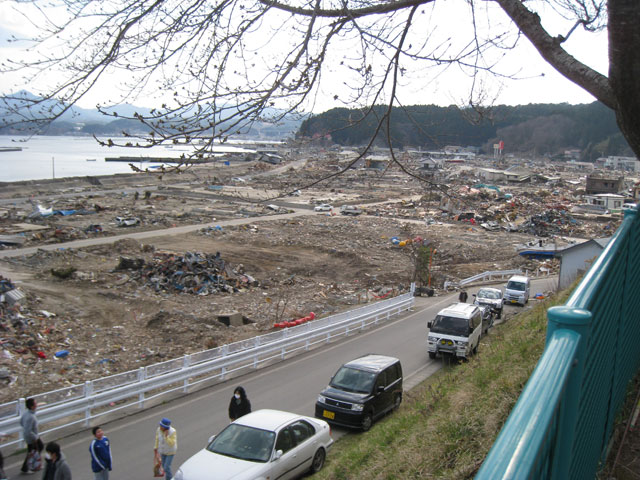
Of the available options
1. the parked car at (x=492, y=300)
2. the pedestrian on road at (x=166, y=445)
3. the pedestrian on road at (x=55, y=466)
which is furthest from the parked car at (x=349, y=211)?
the pedestrian on road at (x=55, y=466)

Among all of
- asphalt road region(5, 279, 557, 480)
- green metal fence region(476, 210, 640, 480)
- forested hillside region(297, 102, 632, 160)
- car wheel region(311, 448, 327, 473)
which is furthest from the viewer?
asphalt road region(5, 279, 557, 480)

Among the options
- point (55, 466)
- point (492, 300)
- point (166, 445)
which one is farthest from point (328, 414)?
point (492, 300)

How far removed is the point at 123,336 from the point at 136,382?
6616mm

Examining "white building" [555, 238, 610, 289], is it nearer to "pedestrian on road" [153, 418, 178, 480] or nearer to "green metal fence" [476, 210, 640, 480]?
"pedestrian on road" [153, 418, 178, 480]

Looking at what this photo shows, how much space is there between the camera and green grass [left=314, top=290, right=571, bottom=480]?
5746mm

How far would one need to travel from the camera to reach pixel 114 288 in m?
22.3

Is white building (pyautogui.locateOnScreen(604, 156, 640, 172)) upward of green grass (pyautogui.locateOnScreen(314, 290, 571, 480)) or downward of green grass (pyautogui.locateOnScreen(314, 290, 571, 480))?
upward

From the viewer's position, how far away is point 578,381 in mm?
1481

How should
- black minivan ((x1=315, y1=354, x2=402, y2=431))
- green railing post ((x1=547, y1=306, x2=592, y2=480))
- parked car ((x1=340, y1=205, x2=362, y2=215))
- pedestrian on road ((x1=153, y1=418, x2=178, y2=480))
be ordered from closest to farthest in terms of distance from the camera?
green railing post ((x1=547, y1=306, x2=592, y2=480)) < pedestrian on road ((x1=153, y1=418, x2=178, y2=480)) < black minivan ((x1=315, y1=354, x2=402, y2=431)) < parked car ((x1=340, y1=205, x2=362, y2=215))

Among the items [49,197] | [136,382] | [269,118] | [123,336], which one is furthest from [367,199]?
[269,118]

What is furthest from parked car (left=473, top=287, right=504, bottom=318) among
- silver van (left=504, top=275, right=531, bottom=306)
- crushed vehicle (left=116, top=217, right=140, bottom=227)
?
crushed vehicle (left=116, top=217, right=140, bottom=227)

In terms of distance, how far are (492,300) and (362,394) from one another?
1223 centimetres

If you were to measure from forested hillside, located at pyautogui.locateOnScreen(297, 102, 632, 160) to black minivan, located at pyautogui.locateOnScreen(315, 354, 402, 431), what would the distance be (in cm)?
493

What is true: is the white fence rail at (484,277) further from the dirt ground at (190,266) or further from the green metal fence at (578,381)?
the green metal fence at (578,381)
